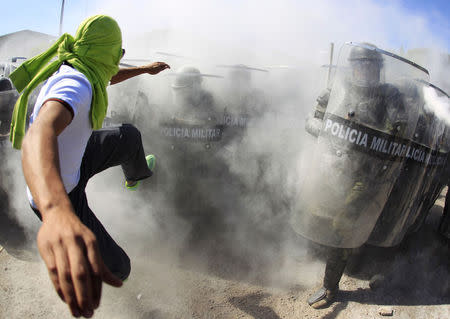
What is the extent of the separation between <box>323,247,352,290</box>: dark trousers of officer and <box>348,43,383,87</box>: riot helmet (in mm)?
1435

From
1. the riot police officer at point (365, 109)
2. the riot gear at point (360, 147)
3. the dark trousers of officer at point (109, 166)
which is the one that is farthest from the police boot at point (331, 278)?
the dark trousers of officer at point (109, 166)

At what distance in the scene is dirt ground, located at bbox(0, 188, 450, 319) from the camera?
Result: 280 cm

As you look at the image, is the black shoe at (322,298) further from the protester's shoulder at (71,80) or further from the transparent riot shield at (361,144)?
the protester's shoulder at (71,80)

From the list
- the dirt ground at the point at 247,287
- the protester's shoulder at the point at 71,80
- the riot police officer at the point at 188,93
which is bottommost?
the dirt ground at the point at 247,287

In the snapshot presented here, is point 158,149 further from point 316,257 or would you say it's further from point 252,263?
point 316,257

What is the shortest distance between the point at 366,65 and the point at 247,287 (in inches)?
87.5

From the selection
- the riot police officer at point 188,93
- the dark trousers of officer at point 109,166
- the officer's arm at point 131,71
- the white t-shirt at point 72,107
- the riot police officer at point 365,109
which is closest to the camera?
the white t-shirt at point 72,107

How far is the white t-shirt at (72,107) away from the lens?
138cm

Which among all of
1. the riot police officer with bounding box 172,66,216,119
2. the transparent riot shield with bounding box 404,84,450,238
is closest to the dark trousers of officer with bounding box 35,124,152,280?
the riot police officer with bounding box 172,66,216,119

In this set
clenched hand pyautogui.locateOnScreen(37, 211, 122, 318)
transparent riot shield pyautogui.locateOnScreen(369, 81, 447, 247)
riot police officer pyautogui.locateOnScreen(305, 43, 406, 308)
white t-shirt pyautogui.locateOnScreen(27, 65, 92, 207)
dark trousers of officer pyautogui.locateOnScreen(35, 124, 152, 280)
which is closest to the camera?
clenched hand pyautogui.locateOnScreen(37, 211, 122, 318)

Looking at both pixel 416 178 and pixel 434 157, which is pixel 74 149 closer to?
pixel 416 178

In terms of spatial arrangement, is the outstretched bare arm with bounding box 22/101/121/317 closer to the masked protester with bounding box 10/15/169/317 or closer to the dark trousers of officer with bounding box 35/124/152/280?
the masked protester with bounding box 10/15/169/317

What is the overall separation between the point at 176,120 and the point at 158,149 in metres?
0.44

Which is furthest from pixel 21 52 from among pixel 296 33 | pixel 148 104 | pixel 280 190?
pixel 280 190
